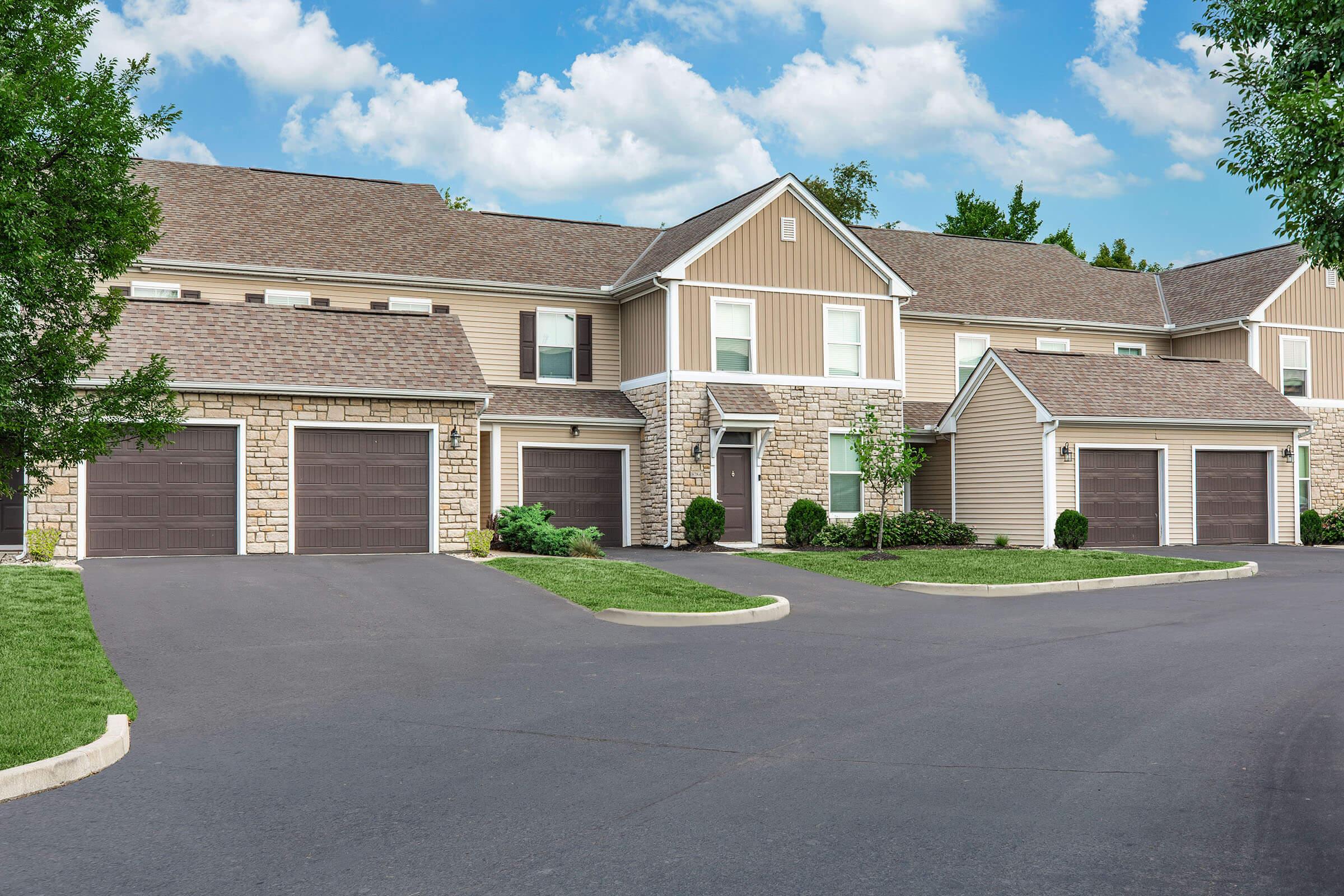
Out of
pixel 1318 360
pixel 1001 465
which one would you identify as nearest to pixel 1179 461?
pixel 1001 465

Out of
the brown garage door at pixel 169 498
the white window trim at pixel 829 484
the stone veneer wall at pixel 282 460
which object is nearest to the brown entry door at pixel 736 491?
the white window trim at pixel 829 484

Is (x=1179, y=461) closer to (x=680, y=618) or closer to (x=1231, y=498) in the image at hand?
(x=1231, y=498)

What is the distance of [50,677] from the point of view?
9750 millimetres

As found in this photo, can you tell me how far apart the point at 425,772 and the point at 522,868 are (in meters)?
2.00

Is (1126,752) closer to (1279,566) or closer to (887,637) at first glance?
(887,637)

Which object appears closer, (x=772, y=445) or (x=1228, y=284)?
(x=772, y=445)

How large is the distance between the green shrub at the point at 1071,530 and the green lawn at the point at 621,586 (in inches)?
403

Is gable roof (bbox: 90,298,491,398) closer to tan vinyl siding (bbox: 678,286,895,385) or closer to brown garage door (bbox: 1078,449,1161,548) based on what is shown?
tan vinyl siding (bbox: 678,286,895,385)

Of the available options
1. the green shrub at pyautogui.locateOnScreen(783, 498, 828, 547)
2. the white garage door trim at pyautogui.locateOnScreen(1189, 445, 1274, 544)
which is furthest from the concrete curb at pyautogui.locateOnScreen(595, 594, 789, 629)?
the white garage door trim at pyautogui.locateOnScreen(1189, 445, 1274, 544)

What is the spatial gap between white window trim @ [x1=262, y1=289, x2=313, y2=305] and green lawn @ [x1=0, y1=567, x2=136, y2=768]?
1096cm

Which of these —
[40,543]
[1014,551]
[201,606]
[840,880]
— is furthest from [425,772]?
[1014,551]

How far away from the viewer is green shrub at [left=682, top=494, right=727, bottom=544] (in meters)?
24.6

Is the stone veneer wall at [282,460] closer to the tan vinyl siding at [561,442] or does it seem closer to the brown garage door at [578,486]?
the tan vinyl siding at [561,442]

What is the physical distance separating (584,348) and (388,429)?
7.21 meters
